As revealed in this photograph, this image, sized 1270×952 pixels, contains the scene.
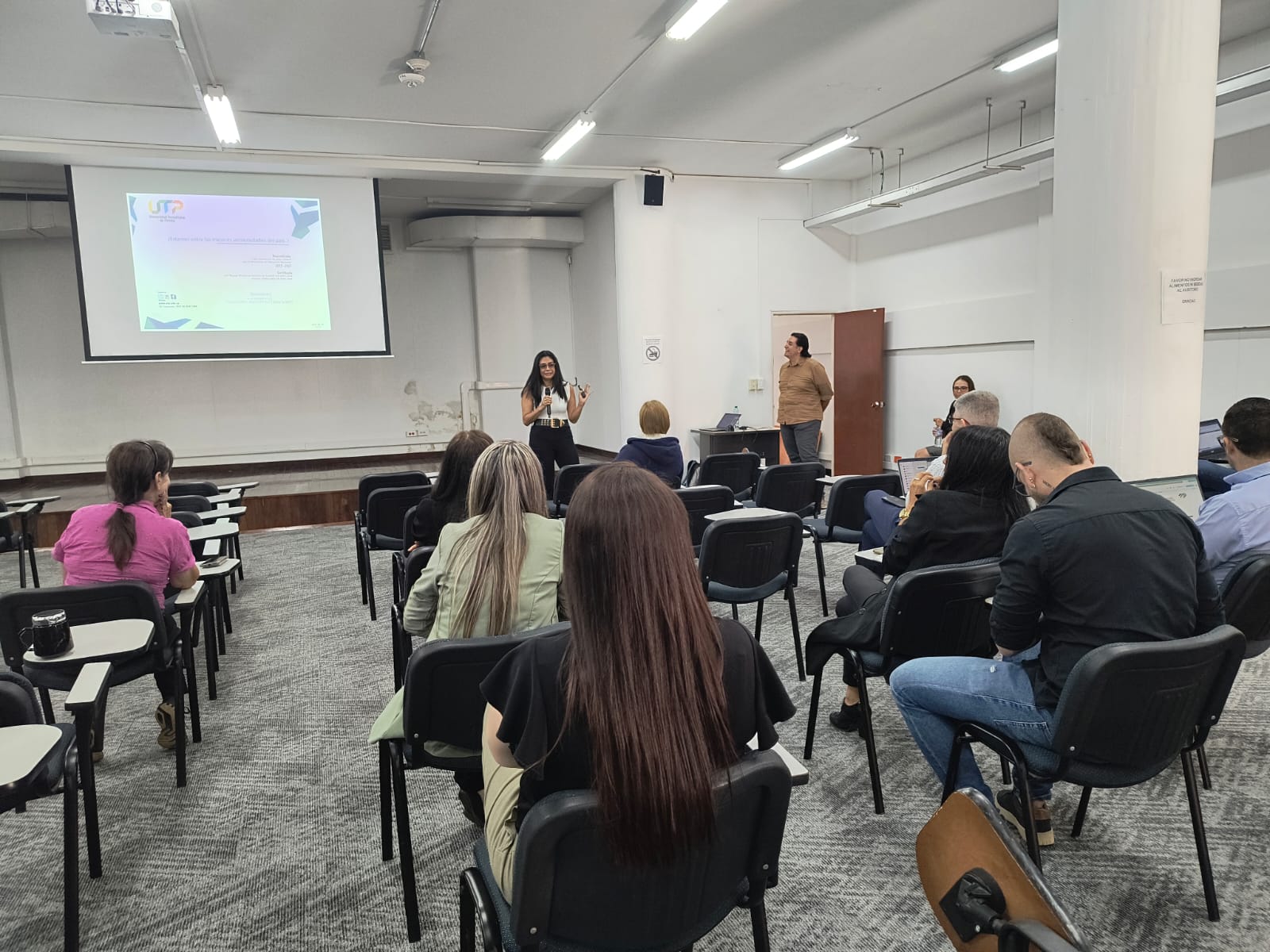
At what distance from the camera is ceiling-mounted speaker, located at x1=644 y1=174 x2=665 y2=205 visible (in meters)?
7.95

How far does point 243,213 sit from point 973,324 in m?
6.73

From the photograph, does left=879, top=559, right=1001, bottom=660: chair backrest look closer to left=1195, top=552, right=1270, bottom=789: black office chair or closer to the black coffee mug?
left=1195, top=552, right=1270, bottom=789: black office chair

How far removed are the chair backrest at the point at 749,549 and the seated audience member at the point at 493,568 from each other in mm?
1105

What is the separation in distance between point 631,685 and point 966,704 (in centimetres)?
117

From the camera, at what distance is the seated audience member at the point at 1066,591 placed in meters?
1.67

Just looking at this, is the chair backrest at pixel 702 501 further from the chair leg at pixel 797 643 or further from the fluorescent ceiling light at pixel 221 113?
the fluorescent ceiling light at pixel 221 113

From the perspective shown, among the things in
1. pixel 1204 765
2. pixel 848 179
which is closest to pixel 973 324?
pixel 848 179

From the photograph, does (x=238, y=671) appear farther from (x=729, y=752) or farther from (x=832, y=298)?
(x=832, y=298)

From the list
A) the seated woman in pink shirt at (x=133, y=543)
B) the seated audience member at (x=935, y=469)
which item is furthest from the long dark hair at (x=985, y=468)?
the seated woman in pink shirt at (x=133, y=543)

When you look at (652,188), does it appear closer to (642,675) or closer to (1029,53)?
(1029,53)

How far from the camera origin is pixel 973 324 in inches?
289

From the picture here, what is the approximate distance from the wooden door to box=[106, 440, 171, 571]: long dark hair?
23.8 ft


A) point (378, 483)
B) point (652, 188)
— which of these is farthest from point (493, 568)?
point (652, 188)

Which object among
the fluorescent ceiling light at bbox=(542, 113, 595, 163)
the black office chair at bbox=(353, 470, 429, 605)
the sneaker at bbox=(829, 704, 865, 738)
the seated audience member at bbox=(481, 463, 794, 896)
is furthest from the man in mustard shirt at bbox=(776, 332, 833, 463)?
the seated audience member at bbox=(481, 463, 794, 896)
